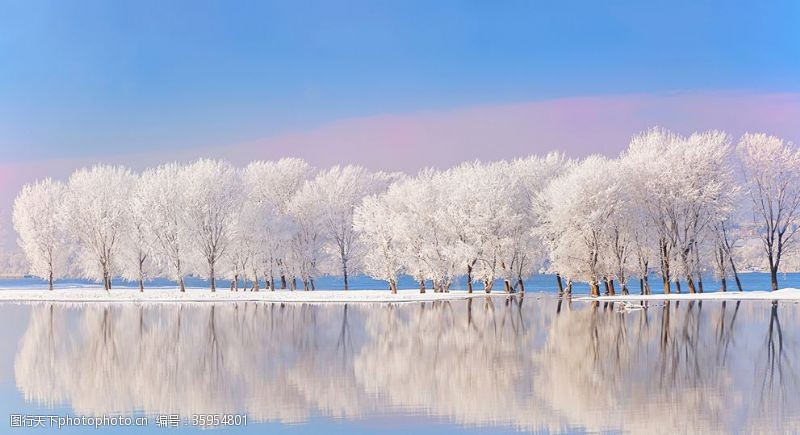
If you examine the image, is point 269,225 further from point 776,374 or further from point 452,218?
point 776,374

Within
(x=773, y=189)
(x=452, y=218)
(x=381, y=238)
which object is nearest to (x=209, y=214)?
(x=381, y=238)

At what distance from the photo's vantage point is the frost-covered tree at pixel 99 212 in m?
76.4

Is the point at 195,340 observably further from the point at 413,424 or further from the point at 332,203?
the point at 332,203

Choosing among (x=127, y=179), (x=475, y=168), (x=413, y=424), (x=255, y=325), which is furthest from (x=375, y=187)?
(x=413, y=424)

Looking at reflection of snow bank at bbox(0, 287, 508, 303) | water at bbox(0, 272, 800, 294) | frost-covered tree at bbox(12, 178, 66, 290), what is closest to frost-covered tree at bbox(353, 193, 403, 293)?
reflection of snow bank at bbox(0, 287, 508, 303)

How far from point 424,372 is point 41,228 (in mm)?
70747

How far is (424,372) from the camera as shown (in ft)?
78.9

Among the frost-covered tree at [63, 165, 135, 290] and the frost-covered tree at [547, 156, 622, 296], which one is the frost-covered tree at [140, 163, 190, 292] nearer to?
the frost-covered tree at [63, 165, 135, 290]

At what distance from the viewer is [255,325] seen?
40.5 metres

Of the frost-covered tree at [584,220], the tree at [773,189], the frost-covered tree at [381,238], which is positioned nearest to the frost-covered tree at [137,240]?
the frost-covered tree at [381,238]

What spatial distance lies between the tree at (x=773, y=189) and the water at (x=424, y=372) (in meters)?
22.6

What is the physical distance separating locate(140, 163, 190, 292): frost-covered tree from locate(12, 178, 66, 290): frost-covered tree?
42.5 ft

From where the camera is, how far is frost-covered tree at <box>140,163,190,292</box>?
72.4 metres

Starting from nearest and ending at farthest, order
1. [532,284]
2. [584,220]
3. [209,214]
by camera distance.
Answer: [584,220] < [209,214] < [532,284]
